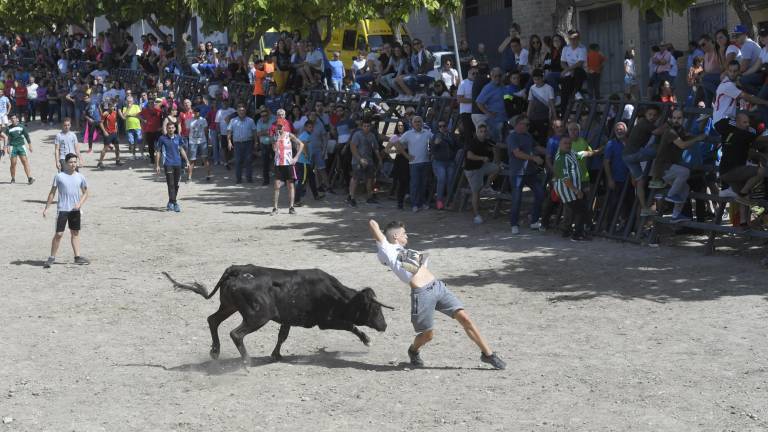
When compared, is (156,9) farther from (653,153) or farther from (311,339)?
(311,339)

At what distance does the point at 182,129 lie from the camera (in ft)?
92.0

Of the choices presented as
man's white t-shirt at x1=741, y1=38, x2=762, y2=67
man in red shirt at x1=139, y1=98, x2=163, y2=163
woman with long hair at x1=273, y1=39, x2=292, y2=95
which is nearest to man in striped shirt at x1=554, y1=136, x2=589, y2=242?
man's white t-shirt at x1=741, y1=38, x2=762, y2=67

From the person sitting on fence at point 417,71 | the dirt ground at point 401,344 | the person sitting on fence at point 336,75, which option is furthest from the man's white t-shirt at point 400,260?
the person sitting on fence at point 336,75

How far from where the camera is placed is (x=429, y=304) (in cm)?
1062

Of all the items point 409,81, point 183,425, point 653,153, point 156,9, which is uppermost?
point 156,9

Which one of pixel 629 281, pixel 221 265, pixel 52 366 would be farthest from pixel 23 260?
pixel 629 281

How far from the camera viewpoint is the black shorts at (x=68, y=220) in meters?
17.0

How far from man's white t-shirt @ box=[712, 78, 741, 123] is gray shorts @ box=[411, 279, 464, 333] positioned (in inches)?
280

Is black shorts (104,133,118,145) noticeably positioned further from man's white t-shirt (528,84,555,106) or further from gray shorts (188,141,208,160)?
man's white t-shirt (528,84,555,106)

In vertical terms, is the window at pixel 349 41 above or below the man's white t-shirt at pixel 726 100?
above

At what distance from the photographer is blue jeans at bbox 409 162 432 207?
70.0 feet

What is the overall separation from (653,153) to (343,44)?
816 inches

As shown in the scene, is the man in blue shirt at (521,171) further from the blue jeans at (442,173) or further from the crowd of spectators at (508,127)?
the blue jeans at (442,173)

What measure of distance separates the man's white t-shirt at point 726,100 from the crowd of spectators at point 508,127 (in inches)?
1.1
